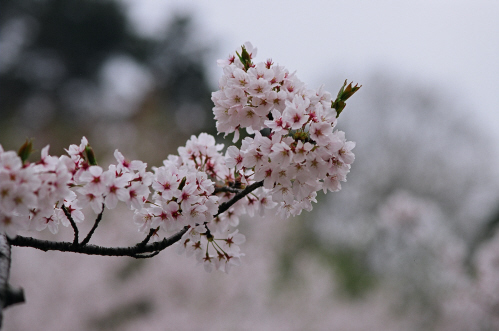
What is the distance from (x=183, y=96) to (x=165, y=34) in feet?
7.59

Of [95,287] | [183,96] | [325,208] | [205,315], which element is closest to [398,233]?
[205,315]

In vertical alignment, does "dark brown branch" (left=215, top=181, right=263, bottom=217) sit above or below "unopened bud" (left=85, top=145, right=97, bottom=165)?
below

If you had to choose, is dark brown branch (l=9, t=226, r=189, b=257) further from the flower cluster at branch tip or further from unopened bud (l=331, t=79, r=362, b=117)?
unopened bud (l=331, t=79, r=362, b=117)

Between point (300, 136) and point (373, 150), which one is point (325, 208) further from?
point (300, 136)

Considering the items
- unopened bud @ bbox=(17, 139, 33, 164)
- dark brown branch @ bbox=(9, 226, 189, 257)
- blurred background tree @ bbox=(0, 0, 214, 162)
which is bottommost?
dark brown branch @ bbox=(9, 226, 189, 257)

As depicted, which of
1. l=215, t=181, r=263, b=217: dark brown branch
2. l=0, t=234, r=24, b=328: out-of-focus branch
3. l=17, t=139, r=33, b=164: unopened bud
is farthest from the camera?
l=215, t=181, r=263, b=217: dark brown branch

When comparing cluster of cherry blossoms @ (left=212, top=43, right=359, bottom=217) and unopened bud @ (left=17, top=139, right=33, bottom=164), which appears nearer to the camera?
unopened bud @ (left=17, top=139, right=33, bottom=164)

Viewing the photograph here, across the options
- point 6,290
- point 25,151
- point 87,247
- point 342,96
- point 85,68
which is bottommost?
point 6,290

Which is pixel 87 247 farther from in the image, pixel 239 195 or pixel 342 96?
pixel 342 96

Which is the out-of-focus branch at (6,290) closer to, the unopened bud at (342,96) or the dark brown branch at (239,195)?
the dark brown branch at (239,195)

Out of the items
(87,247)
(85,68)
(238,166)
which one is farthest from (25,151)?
(85,68)

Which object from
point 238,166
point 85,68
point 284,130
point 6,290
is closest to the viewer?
point 6,290

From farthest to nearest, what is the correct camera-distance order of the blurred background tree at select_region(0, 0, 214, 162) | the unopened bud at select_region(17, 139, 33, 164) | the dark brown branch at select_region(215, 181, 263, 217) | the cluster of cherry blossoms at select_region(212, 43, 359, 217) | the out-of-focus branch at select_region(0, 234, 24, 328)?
the blurred background tree at select_region(0, 0, 214, 162)
the dark brown branch at select_region(215, 181, 263, 217)
the cluster of cherry blossoms at select_region(212, 43, 359, 217)
the unopened bud at select_region(17, 139, 33, 164)
the out-of-focus branch at select_region(0, 234, 24, 328)

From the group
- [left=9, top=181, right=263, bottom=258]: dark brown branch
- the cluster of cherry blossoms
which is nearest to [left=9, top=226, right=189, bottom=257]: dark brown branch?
[left=9, top=181, right=263, bottom=258]: dark brown branch
